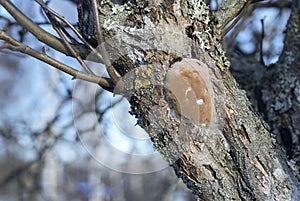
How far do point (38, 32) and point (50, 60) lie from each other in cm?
5

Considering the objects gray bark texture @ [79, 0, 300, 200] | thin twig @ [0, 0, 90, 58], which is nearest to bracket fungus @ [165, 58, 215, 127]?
gray bark texture @ [79, 0, 300, 200]

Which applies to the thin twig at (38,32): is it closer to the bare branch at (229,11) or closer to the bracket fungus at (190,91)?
the bracket fungus at (190,91)

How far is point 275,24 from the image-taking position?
191cm

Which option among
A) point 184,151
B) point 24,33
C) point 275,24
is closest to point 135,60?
point 184,151

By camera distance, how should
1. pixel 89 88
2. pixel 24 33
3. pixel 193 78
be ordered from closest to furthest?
pixel 193 78 < pixel 89 88 < pixel 24 33

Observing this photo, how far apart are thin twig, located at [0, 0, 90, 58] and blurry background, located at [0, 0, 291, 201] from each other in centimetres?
5

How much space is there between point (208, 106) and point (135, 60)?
0.12 metres

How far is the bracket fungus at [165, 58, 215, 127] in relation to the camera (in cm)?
65

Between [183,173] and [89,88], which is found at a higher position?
[89,88]

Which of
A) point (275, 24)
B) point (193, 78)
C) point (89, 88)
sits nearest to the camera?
point (193, 78)

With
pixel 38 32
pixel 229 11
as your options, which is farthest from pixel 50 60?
pixel 229 11

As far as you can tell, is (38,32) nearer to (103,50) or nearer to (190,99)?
(103,50)

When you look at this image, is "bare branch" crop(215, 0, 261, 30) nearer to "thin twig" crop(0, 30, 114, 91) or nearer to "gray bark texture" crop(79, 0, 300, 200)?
"gray bark texture" crop(79, 0, 300, 200)

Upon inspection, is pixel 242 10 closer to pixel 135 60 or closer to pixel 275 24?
pixel 135 60
